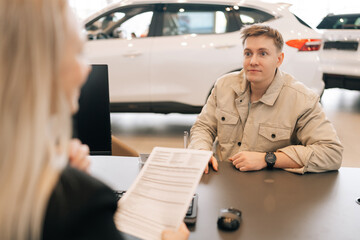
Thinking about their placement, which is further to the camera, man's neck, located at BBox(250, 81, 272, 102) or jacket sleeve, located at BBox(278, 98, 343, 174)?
man's neck, located at BBox(250, 81, 272, 102)

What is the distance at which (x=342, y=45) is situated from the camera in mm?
5316

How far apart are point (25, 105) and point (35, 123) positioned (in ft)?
0.09

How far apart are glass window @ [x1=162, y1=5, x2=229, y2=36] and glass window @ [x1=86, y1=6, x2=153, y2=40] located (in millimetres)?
216

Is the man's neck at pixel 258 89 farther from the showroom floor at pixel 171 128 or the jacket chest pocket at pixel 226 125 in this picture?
the showroom floor at pixel 171 128

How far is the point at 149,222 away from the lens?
994 mm

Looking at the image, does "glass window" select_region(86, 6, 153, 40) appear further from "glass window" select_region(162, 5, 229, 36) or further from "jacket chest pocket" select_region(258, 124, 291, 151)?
"jacket chest pocket" select_region(258, 124, 291, 151)

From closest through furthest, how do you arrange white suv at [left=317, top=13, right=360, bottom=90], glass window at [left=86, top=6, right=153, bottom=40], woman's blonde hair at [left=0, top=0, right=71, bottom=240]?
woman's blonde hair at [left=0, top=0, right=71, bottom=240] < glass window at [left=86, top=6, right=153, bottom=40] < white suv at [left=317, top=13, right=360, bottom=90]

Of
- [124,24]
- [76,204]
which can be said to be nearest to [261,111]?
[76,204]

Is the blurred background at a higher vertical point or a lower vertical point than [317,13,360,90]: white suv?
lower

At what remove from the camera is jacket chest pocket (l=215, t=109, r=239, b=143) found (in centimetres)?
216

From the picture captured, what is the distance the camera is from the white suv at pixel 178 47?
4145mm

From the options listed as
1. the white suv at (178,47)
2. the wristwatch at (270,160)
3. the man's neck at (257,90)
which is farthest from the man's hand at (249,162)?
the white suv at (178,47)

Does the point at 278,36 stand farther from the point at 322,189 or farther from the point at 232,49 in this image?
the point at 232,49

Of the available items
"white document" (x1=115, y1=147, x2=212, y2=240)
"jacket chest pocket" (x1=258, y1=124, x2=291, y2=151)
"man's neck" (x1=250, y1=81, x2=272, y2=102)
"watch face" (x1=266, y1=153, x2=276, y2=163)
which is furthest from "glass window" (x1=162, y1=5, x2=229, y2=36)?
"white document" (x1=115, y1=147, x2=212, y2=240)
